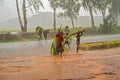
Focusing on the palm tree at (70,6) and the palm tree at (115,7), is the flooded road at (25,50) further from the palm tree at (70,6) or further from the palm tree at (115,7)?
the palm tree at (115,7)

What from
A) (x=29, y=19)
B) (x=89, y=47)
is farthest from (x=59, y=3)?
(x=29, y=19)

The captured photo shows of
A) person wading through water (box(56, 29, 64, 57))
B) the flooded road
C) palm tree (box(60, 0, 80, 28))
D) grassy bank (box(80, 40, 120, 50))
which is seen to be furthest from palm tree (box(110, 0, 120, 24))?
person wading through water (box(56, 29, 64, 57))

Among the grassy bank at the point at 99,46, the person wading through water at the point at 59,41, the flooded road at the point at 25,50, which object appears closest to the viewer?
the person wading through water at the point at 59,41

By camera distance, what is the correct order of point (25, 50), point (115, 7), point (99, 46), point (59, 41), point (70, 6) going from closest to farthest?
1. point (59, 41)
2. point (99, 46)
3. point (25, 50)
4. point (70, 6)
5. point (115, 7)

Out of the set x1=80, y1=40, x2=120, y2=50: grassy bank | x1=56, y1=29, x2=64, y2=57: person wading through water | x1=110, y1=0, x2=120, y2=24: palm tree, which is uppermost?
x1=110, y1=0, x2=120, y2=24: palm tree

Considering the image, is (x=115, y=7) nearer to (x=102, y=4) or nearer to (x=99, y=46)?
(x=102, y=4)

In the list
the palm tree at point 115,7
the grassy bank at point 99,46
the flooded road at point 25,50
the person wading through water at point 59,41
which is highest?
the palm tree at point 115,7

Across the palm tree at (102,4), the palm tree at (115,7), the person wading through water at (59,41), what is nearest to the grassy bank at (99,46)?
the person wading through water at (59,41)

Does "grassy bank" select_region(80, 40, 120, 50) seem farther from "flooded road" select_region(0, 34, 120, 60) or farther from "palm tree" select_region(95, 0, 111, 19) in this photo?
"palm tree" select_region(95, 0, 111, 19)

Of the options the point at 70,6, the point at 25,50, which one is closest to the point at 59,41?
the point at 25,50

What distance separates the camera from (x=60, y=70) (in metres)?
13.2

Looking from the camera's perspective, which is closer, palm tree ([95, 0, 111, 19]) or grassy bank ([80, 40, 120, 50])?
grassy bank ([80, 40, 120, 50])

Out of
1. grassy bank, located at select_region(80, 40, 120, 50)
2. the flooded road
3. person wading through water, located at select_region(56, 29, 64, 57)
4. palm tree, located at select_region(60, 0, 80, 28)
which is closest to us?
person wading through water, located at select_region(56, 29, 64, 57)

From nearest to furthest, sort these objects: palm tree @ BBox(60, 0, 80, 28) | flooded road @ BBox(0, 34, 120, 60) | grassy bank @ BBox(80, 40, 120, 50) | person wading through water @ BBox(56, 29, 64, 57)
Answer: person wading through water @ BBox(56, 29, 64, 57), flooded road @ BBox(0, 34, 120, 60), grassy bank @ BBox(80, 40, 120, 50), palm tree @ BBox(60, 0, 80, 28)
